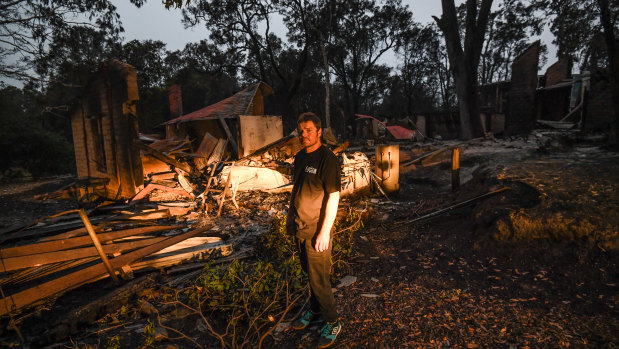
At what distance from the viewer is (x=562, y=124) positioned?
14.3 meters

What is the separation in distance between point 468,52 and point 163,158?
1505 centimetres

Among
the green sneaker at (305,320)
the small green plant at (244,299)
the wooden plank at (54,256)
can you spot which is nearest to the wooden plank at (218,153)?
the wooden plank at (54,256)

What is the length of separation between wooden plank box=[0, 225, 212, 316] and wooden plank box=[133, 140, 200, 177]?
4831 mm

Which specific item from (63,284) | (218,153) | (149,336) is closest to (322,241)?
(149,336)

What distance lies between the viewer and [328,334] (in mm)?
2453

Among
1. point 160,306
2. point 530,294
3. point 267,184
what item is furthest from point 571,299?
point 267,184

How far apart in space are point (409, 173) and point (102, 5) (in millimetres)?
16901

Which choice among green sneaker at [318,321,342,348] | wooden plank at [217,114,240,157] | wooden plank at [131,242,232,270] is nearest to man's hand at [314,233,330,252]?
green sneaker at [318,321,342,348]

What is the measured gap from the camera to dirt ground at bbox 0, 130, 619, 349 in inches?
99.0

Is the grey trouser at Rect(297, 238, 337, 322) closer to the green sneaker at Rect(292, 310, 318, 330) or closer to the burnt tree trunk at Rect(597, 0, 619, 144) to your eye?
the green sneaker at Rect(292, 310, 318, 330)

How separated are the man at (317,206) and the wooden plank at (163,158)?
6.63 metres

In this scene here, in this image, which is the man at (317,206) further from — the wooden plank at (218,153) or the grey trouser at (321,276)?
the wooden plank at (218,153)

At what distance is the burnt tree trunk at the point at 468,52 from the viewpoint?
14.2 metres

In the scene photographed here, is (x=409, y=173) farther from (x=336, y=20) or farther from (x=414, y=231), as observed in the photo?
(x=336, y=20)
